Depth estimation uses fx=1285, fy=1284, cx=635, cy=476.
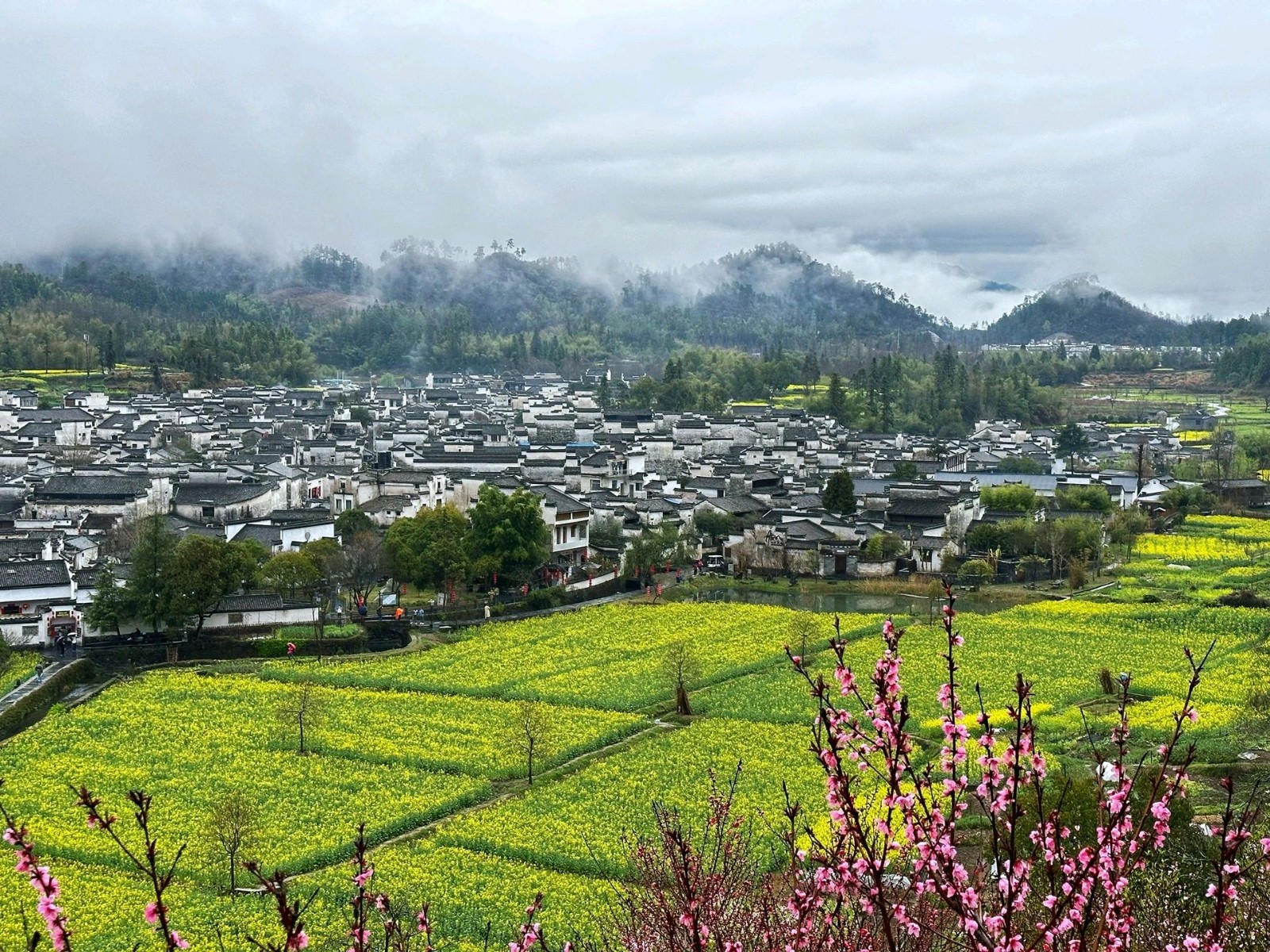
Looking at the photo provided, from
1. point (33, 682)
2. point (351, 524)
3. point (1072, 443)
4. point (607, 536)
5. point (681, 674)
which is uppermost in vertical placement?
point (1072, 443)

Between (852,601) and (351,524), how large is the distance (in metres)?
12.3

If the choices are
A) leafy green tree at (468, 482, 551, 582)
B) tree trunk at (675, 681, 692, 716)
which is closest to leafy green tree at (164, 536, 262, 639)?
leafy green tree at (468, 482, 551, 582)

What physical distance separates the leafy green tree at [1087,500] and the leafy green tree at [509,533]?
18998 mm

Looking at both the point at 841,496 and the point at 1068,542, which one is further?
the point at 841,496

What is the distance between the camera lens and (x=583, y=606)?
29.1 meters

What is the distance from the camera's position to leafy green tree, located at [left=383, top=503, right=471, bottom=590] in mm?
28219

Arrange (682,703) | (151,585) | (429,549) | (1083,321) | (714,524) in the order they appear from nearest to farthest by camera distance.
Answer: (682,703) < (151,585) < (429,549) < (714,524) < (1083,321)

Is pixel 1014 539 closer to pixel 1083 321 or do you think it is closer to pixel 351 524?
pixel 351 524

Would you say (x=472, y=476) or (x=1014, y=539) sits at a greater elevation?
(x=472, y=476)

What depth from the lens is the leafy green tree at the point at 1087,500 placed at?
39812 mm

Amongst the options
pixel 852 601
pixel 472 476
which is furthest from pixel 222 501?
pixel 852 601

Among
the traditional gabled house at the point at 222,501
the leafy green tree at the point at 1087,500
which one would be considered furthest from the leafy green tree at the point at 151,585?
the leafy green tree at the point at 1087,500

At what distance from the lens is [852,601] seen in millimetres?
30594

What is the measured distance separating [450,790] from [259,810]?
2337mm
